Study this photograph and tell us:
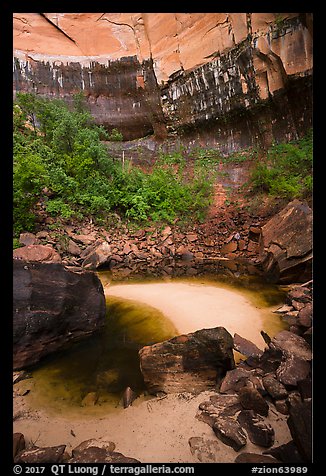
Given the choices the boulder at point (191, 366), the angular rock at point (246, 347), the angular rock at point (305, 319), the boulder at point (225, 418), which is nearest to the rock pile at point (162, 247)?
the angular rock at point (305, 319)

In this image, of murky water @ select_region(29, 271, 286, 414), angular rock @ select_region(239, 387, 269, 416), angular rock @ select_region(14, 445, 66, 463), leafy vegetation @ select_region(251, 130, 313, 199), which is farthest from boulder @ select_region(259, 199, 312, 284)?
angular rock @ select_region(14, 445, 66, 463)

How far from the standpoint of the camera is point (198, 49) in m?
14.4

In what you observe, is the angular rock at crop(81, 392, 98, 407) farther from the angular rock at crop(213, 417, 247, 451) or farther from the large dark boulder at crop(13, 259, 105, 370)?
the angular rock at crop(213, 417, 247, 451)

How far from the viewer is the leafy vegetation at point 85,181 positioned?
11.0 metres

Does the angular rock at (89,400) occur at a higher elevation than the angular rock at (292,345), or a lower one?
lower

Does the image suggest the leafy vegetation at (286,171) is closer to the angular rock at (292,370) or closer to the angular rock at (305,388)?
the angular rock at (292,370)

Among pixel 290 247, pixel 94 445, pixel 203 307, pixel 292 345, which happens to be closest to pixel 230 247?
pixel 290 247

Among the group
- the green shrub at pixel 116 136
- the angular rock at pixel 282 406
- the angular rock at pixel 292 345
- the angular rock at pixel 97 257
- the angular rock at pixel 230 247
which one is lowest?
the angular rock at pixel 282 406

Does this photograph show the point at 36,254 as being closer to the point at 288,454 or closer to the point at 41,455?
the point at 41,455

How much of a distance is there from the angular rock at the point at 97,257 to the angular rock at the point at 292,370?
23.1 ft

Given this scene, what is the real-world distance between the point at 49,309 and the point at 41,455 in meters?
2.35

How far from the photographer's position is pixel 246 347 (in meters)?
3.97
